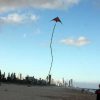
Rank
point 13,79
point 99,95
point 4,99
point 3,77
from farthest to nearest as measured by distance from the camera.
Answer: point 13,79, point 3,77, point 4,99, point 99,95

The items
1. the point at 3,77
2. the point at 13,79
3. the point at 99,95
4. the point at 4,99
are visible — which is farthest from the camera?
the point at 13,79

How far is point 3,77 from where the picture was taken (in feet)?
593

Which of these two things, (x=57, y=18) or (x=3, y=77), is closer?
(x=57, y=18)

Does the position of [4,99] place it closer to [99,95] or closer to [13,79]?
[99,95]

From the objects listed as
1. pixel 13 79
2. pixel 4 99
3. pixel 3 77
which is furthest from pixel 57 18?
pixel 13 79

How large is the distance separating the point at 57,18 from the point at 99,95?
619 inches

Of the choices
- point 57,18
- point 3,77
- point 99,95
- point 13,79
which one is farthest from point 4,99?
point 13,79

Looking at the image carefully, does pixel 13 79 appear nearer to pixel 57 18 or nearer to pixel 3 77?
pixel 3 77

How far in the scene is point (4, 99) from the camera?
3903cm

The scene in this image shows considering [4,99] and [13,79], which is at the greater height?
[13,79]

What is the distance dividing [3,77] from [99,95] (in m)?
156

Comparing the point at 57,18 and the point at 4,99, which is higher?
the point at 57,18

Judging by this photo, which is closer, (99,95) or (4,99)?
(99,95)

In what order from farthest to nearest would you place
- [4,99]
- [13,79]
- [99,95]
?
[13,79] < [4,99] < [99,95]
